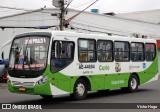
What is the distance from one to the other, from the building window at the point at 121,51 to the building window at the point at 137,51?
504 millimetres

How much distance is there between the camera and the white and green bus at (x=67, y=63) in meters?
14.5

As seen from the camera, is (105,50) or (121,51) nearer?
(105,50)

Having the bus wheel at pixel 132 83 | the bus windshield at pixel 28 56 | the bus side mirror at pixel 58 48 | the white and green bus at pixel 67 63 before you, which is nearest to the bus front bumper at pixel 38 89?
the white and green bus at pixel 67 63

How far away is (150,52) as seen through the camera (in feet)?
69.9

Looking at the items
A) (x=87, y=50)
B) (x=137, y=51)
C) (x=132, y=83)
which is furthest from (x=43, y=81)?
(x=137, y=51)

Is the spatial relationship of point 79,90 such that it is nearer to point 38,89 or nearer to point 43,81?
point 43,81

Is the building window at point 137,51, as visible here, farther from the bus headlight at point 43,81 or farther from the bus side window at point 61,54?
the bus headlight at point 43,81

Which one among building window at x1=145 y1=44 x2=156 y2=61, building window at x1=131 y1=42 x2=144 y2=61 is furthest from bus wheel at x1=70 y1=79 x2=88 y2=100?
building window at x1=145 y1=44 x2=156 y2=61

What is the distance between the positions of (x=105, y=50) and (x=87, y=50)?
4.57 feet

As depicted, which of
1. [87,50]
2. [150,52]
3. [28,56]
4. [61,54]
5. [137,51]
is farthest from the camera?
[150,52]

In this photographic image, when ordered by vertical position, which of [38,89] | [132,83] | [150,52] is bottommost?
[132,83]

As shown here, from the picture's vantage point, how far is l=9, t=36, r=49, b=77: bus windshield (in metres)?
14.6

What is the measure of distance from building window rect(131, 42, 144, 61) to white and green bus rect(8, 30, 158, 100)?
0.33 m

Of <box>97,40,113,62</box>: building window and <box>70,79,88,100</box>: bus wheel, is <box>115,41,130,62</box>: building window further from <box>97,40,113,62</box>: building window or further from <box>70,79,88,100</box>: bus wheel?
<box>70,79,88,100</box>: bus wheel
